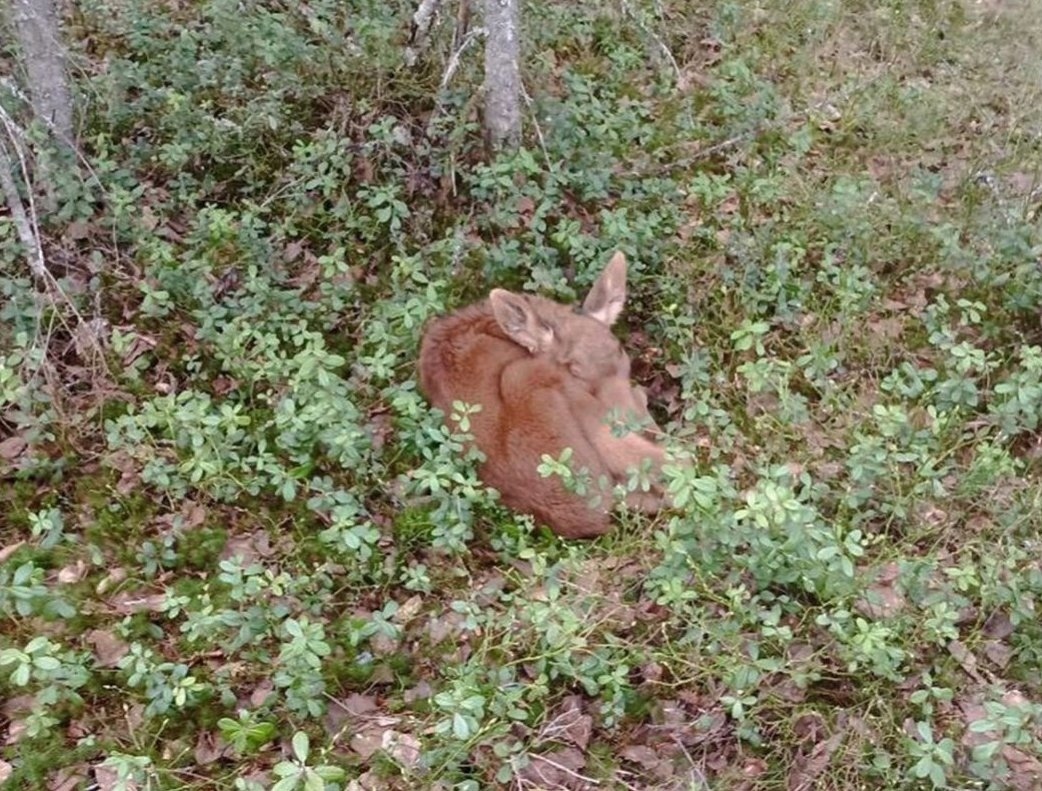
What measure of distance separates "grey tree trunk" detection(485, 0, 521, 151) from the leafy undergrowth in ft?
0.54

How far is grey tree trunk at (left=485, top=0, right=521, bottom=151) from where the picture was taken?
596 cm

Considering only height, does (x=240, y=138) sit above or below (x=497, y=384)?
above

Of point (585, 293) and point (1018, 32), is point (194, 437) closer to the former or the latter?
point (585, 293)

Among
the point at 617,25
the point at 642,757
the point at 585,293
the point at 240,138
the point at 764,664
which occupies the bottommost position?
the point at 642,757

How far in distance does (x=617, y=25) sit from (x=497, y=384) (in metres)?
4.08

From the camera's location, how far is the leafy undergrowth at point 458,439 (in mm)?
3953

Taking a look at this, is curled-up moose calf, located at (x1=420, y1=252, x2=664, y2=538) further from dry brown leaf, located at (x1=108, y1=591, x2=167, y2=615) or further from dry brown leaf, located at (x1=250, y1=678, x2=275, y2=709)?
dry brown leaf, located at (x1=108, y1=591, x2=167, y2=615)

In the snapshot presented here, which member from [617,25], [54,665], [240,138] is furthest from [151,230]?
[617,25]

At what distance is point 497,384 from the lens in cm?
519

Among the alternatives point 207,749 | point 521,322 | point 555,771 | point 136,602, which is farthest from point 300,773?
point 521,322

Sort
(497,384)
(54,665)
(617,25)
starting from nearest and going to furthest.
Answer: (54,665)
(497,384)
(617,25)

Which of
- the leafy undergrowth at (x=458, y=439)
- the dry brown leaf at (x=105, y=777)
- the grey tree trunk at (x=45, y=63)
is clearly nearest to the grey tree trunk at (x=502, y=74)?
the leafy undergrowth at (x=458, y=439)

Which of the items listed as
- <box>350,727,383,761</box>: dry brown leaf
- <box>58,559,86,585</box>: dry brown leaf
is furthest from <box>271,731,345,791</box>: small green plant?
<box>58,559,86,585</box>: dry brown leaf

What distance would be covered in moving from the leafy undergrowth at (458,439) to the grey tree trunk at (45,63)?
360 mm
